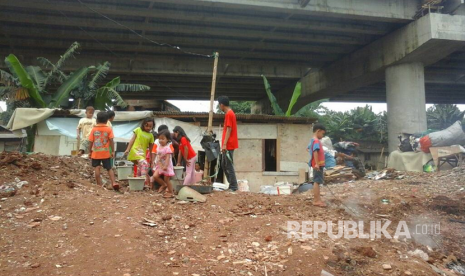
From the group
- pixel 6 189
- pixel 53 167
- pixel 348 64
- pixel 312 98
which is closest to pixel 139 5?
pixel 53 167

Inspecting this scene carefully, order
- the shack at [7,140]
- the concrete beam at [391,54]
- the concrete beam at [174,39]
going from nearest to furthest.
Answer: the concrete beam at [391,54]
the concrete beam at [174,39]
the shack at [7,140]

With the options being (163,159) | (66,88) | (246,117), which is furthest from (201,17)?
(163,159)

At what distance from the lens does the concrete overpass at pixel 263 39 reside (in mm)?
11484

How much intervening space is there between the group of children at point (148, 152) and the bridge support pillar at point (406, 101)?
29.9 ft

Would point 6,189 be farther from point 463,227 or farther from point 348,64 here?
point 348,64

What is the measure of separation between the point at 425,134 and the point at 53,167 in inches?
407

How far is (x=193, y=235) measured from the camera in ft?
13.1

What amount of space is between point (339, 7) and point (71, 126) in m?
9.73

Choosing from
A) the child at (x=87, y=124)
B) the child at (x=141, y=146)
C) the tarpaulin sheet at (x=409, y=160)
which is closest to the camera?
the child at (x=141, y=146)

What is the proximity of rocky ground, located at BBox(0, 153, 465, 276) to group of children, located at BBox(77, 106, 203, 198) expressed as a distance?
44 centimetres

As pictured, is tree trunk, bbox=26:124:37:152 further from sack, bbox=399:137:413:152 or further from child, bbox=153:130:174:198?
sack, bbox=399:137:413:152

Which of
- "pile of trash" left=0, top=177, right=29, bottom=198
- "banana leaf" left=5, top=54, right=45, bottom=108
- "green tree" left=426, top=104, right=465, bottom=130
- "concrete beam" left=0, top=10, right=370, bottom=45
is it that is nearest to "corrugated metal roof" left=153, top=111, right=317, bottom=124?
"concrete beam" left=0, top=10, right=370, bottom=45

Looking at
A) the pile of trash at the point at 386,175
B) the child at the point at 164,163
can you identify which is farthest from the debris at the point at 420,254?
the pile of trash at the point at 386,175

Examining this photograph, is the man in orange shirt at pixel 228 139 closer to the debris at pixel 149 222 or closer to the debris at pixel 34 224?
the debris at pixel 149 222
